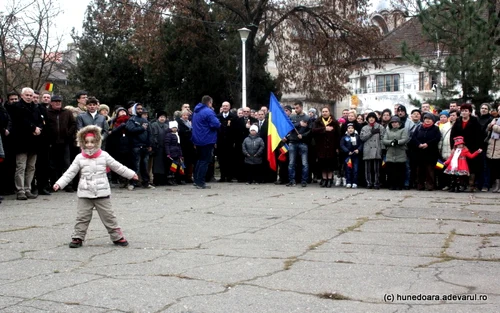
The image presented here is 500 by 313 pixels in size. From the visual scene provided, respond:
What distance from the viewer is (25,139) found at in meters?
13.4

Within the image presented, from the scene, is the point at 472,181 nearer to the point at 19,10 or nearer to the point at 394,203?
the point at 394,203

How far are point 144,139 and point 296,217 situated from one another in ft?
20.8

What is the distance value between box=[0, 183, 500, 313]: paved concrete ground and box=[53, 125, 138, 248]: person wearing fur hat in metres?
0.22

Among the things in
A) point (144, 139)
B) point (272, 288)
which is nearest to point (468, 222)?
point (272, 288)

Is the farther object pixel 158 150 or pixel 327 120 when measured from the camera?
pixel 327 120

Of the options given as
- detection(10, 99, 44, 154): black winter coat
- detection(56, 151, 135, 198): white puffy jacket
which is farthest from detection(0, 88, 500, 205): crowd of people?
detection(56, 151, 135, 198): white puffy jacket

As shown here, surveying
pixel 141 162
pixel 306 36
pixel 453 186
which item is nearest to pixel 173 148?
pixel 141 162

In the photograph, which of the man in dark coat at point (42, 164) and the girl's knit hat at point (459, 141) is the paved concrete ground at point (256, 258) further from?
the girl's knit hat at point (459, 141)

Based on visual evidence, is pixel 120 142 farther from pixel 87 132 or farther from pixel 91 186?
pixel 91 186

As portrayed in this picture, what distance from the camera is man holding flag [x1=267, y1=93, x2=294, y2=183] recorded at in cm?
1708

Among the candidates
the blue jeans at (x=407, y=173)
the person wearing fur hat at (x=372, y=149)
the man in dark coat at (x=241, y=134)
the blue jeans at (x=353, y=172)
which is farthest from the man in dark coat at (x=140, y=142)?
the blue jeans at (x=407, y=173)

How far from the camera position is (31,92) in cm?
1369

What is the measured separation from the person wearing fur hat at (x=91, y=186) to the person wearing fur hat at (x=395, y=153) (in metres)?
8.99

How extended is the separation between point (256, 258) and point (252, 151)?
10438 millimetres
